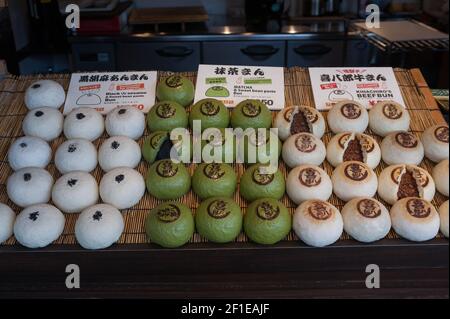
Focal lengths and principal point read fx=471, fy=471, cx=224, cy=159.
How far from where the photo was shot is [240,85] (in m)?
1.59

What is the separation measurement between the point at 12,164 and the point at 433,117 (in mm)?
1294

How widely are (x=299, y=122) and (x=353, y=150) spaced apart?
18cm

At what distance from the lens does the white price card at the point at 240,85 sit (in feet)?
5.08

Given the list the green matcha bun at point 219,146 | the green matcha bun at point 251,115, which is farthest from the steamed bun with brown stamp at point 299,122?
the green matcha bun at point 219,146

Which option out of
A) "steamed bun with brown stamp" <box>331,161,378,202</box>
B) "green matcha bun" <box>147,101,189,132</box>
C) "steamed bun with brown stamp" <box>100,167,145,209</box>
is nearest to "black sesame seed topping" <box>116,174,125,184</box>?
"steamed bun with brown stamp" <box>100,167,145,209</box>

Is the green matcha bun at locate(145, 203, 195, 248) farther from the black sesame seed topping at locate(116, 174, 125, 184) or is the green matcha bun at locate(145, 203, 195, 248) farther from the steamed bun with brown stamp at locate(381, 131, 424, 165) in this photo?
the steamed bun with brown stamp at locate(381, 131, 424, 165)

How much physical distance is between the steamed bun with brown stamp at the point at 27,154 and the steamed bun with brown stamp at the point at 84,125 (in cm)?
9

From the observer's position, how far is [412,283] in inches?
46.9

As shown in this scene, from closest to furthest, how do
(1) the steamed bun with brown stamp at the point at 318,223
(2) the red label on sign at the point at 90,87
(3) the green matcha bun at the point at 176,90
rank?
(1) the steamed bun with brown stamp at the point at 318,223 < (3) the green matcha bun at the point at 176,90 < (2) the red label on sign at the point at 90,87

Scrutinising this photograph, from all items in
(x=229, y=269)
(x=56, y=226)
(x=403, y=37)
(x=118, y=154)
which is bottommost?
(x=229, y=269)

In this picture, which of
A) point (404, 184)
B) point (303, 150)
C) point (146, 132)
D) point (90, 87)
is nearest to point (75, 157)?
point (146, 132)

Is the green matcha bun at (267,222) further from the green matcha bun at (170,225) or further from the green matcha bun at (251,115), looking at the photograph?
the green matcha bun at (251,115)

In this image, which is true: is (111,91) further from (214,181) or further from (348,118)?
(348,118)

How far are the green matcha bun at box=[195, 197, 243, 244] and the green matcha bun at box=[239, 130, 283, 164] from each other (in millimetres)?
184
